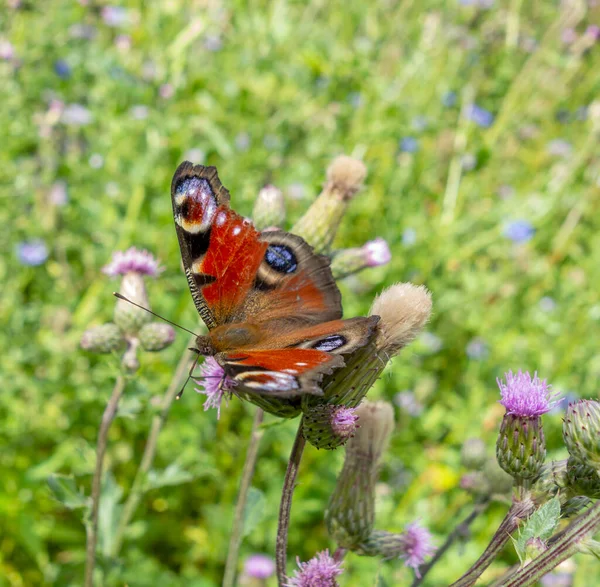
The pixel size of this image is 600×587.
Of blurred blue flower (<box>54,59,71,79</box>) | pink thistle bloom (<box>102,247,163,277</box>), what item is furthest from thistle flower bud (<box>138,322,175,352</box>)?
blurred blue flower (<box>54,59,71,79</box>)

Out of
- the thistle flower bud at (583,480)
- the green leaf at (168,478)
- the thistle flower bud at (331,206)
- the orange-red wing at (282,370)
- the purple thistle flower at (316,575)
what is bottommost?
the thistle flower bud at (583,480)

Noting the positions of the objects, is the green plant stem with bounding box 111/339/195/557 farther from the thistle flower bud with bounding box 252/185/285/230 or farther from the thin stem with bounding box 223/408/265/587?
the thistle flower bud with bounding box 252/185/285/230

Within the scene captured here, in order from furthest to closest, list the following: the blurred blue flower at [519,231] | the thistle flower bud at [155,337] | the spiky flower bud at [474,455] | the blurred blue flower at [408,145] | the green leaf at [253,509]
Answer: the blurred blue flower at [408,145] < the blurred blue flower at [519,231] < the spiky flower bud at [474,455] < the thistle flower bud at [155,337] < the green leaf at [253,509]

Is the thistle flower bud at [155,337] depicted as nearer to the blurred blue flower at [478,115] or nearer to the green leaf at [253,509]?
the green leaf at [253,509]

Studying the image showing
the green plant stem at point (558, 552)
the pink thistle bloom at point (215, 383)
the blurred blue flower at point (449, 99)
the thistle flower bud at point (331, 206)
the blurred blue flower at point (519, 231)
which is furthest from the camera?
the blurred blue flower at point (449, 99)

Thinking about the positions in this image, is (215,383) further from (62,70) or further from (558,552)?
(62,70)

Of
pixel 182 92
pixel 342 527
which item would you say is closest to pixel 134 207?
pixel 182 92

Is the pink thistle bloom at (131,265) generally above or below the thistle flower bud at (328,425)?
above

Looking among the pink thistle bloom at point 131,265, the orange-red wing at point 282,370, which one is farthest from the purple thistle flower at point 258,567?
the orange-red wing at point 282,370
